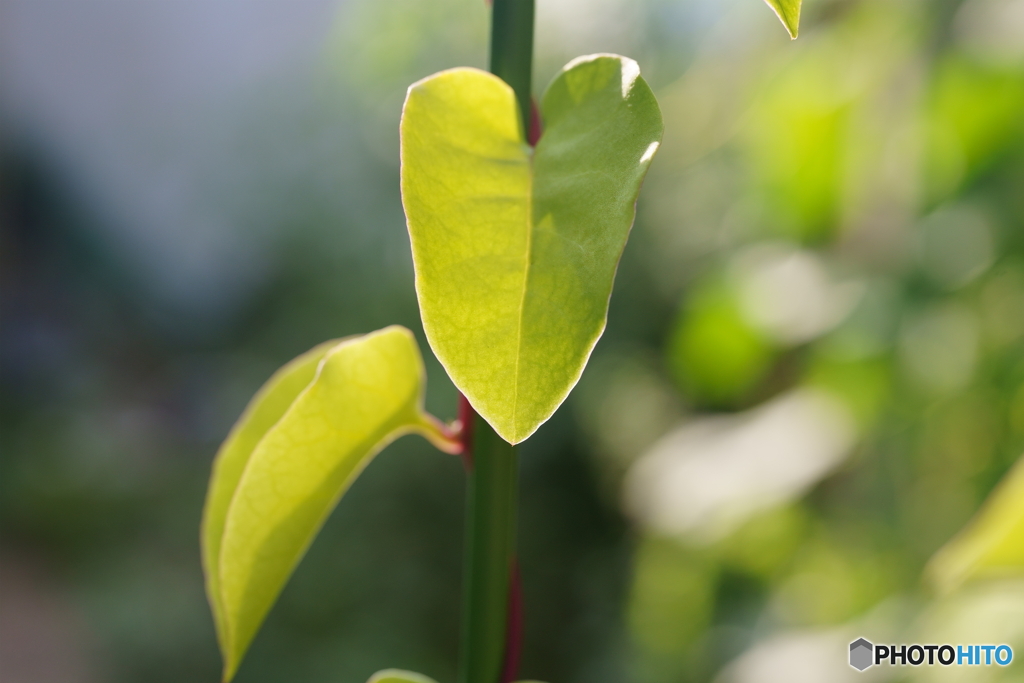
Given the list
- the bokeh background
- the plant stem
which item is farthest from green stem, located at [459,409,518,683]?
the bokeh background

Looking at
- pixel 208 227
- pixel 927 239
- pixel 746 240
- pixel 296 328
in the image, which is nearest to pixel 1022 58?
pixel 927 239

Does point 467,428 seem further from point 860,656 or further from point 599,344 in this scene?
point 599,344

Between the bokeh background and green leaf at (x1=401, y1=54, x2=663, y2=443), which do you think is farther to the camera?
the bokeh background

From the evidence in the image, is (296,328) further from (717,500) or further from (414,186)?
(414,186)

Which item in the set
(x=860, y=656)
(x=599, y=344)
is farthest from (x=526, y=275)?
(x=599, y=344)

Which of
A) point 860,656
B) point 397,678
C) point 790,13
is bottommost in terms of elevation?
point 860,656

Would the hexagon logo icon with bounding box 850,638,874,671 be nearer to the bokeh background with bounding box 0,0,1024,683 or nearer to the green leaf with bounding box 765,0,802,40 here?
the bokeh background with bounding box 0,0,1024,683

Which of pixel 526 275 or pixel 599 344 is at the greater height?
pixel 526 275
